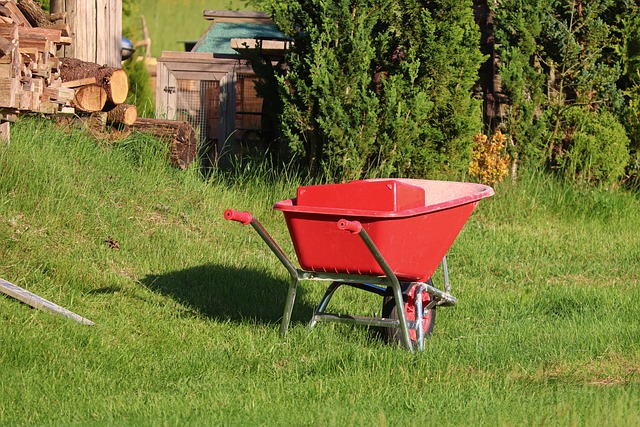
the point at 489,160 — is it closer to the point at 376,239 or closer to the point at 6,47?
the point at 6,47

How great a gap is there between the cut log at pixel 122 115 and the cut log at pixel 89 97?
45 cm

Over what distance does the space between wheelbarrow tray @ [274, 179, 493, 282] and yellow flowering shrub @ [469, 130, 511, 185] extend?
522 cm

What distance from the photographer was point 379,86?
10992mm

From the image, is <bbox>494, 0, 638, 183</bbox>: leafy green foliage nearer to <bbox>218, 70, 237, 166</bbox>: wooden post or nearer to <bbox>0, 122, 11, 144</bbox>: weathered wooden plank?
<bbox>218, 70, 237, 166</bbox>: wooden post

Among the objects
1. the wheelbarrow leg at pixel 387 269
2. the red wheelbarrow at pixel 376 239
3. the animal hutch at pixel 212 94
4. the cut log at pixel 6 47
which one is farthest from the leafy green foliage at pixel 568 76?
the wheelbarrow leg at pixel 387 269

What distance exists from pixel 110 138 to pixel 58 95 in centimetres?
127

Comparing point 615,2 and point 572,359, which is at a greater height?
point 615,2

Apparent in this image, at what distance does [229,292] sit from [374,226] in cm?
247

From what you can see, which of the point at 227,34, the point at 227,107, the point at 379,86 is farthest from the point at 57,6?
the point at 227,34

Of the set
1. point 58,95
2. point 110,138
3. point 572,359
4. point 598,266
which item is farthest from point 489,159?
point 572,359

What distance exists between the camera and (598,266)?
916 cm

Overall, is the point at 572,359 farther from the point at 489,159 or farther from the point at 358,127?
the point at 489,159

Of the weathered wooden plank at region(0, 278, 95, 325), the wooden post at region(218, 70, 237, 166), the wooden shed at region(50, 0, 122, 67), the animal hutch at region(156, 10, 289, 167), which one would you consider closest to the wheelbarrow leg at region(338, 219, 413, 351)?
the weathered wooden plank at region(0, 278, 95, 325)

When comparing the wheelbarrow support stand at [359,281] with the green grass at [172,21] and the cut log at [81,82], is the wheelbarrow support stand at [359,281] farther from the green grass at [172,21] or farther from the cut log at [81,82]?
→ the green grass at [172,21]
